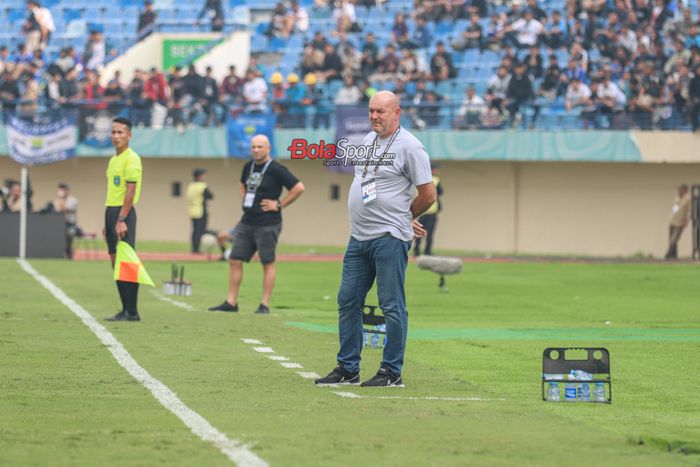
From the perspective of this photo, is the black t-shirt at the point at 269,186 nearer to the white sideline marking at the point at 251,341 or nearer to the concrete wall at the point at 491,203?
the white sideline marking at the point at 251,341

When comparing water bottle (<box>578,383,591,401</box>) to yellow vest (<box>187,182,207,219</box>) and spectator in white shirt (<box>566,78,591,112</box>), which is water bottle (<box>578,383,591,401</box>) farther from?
spectator in white shirt (<box>566,78,591,112</box>)

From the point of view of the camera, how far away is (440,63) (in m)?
39.1

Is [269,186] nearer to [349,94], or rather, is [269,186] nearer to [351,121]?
[351,121]

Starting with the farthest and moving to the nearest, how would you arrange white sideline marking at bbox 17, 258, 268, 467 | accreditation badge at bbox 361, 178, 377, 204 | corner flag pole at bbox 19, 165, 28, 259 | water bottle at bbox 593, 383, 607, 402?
corner flag pole at bbox 19, 165, 28, 259 → accreditation badge at bbox 361, 178, 377, 204 → water bottle at bbox 593, 383, 607, 402 → white sideline marking at bbox 17, 258, 268, 467

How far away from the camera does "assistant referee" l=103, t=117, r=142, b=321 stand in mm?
15602

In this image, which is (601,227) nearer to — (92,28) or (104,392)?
(92,28)

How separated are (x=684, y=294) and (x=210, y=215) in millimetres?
21276

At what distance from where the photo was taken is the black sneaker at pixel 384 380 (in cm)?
1064

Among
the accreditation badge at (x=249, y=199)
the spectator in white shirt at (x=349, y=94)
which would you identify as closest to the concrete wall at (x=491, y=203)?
the spectator in white shirt at (x=349, y=94)

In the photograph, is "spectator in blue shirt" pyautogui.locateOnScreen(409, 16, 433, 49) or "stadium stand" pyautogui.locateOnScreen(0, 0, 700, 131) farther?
"spectator in blue shirt" pyautogui.locateOnScreen(409, 16, 433, 49)

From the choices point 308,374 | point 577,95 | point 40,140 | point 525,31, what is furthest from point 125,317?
point 525,31

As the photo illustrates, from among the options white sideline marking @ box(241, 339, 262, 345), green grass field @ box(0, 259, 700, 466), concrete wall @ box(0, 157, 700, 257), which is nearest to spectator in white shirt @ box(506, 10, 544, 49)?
concrete wall @ box(0, 157, 700, 257)

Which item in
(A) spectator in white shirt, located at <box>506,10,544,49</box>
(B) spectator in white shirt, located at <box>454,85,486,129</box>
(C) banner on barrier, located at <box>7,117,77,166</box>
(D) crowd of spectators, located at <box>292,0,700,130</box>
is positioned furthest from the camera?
(A) spectator in white shirt, located at <box>506,10,544,49</box>

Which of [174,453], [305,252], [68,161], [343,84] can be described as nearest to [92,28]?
[68,161]
